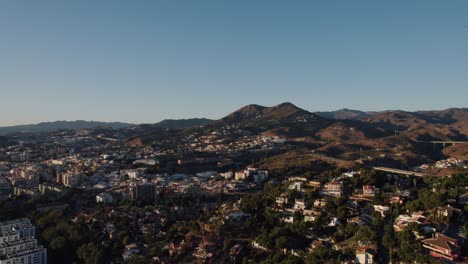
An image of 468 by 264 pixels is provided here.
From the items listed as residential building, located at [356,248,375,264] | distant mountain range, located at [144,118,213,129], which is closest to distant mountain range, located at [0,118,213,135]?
distant mountain range, located at [144,118,213,129]

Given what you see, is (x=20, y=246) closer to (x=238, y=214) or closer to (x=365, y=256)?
(x=238, y=214)

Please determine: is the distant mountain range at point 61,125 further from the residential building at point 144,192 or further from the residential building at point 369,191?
the residential building at point 369,191

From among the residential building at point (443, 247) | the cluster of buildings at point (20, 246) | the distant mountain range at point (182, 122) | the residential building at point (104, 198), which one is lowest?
the cluster of buildings at point (20, 246)

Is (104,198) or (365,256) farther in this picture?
(104,198)

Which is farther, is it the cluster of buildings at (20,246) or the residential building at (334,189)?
the residential building at (334,189)

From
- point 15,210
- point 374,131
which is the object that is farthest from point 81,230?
point 374,131

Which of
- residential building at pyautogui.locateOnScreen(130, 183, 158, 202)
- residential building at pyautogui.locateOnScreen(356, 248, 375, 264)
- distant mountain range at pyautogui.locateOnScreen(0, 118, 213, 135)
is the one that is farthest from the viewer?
distant mountain range at pyautogui.locateOnScreen(0, 118, 213, 135)

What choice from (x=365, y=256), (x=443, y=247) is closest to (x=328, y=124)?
(x=443, y=247)

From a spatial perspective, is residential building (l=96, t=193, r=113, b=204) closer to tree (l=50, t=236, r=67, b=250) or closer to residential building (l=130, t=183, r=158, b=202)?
residential building (l=130, t=183, r=158, b=202)

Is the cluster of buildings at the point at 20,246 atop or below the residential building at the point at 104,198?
below

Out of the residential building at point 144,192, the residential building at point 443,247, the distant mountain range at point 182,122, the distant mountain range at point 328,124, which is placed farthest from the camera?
the distant mountain range at point 182,122

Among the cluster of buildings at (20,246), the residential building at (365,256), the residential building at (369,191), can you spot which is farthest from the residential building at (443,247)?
the cluster of buildings at (20,246)
